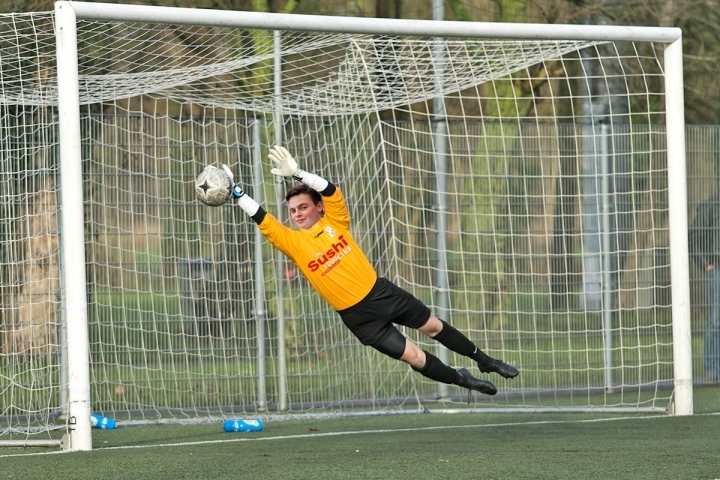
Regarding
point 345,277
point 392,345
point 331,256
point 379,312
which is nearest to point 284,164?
point 331,256

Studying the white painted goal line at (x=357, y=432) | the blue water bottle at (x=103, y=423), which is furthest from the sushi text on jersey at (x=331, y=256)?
the blue water bottle at (x=103, y=423)

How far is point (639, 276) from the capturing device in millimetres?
11359

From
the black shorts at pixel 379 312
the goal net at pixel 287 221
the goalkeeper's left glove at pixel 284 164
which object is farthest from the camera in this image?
the goal net at pixel 287 221

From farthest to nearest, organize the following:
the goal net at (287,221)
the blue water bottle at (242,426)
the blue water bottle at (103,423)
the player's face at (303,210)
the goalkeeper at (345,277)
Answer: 1. the goal net at (287,221)
2. the blue water bottle at (103,423)
3. the blue water bottle at (242,426)
4. the player's face at (303,210)
5. the goalkeeper at (345,277)

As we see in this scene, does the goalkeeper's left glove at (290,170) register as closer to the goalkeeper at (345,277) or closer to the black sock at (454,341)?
the goalkeeper at (345,277)

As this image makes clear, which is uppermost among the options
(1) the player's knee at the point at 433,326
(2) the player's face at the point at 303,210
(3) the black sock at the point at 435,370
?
(2) the player's face at the point at 303,210

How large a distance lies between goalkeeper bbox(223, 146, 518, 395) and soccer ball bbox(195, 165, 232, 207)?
0.38 meters

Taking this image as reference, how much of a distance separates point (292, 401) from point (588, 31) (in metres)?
4.21

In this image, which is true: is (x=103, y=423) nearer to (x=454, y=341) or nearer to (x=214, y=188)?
(x=214, y=188)

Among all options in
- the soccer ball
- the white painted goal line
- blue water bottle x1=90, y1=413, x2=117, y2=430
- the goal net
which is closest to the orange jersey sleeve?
the soccer ball

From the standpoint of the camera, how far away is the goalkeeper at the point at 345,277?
292 inches

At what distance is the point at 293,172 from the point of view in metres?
7.33

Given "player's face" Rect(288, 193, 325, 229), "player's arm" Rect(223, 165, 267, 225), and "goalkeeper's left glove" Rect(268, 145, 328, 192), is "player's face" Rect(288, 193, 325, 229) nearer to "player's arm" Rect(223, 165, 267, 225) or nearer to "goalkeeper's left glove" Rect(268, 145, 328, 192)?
"goalkeeper's left glove" Rect(268, 145, 328, 192)

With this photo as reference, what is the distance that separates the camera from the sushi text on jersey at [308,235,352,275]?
24.5 ft
